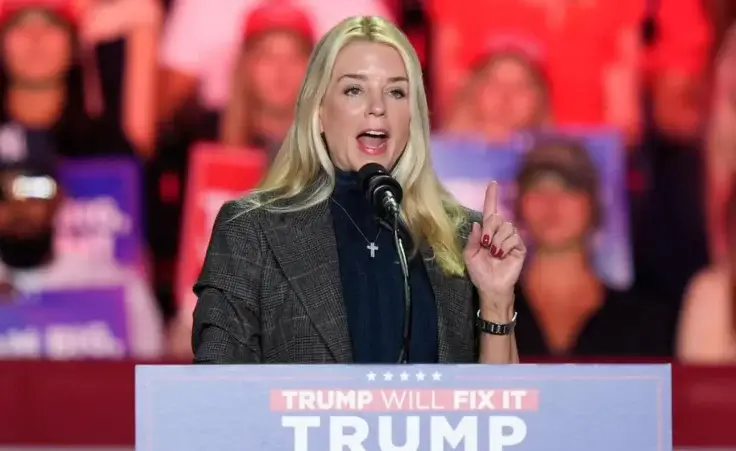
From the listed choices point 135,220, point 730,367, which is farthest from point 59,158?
point 730,367

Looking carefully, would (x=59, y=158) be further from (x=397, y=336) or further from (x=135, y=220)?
(x=397, y=336)

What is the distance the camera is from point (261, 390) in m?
1.40

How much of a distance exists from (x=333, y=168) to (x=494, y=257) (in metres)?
0.36

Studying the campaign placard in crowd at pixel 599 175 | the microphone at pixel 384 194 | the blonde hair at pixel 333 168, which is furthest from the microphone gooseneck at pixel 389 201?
the campaign placard in crowd at pixel 599 175

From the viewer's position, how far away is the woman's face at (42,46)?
4520 mm

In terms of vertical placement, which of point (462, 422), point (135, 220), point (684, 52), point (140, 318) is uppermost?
point (684, 52)

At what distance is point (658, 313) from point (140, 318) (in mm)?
1998

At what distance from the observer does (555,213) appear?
14.8ft

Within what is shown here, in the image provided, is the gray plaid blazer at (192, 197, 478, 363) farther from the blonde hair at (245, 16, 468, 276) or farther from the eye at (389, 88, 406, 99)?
the eye at (389, 88, 406, 99)

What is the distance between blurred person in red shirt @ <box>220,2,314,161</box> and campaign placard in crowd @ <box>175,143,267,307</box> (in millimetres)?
93

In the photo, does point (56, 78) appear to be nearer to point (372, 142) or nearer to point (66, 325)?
point (66, 325)

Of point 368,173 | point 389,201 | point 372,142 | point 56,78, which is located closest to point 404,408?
point 389,201

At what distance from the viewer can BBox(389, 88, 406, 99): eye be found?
205 cm

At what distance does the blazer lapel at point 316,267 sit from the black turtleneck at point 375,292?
0.8 inches
